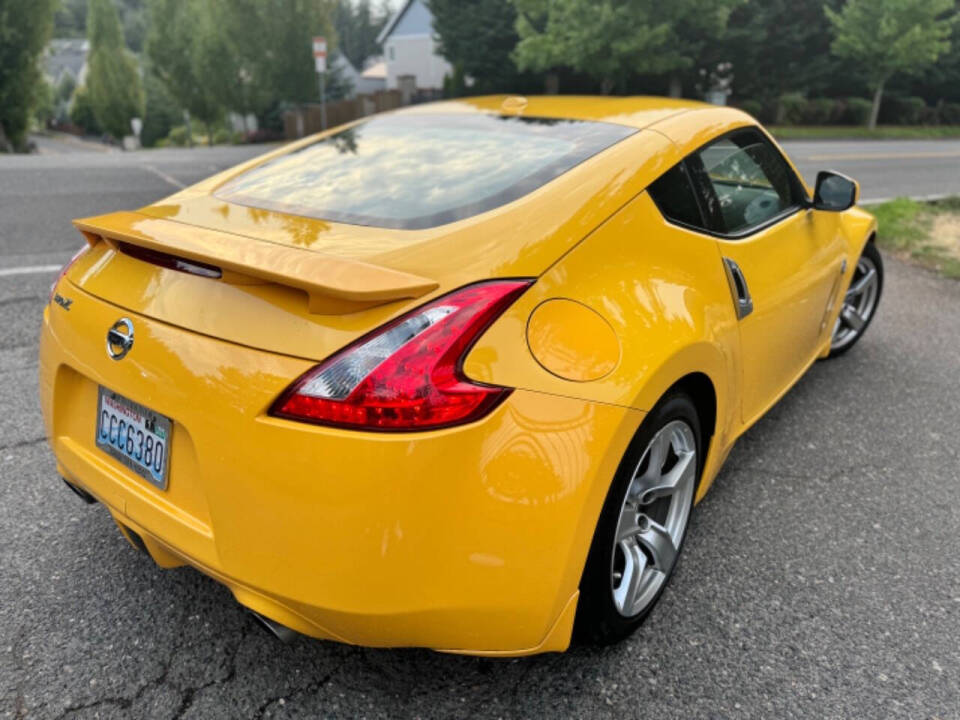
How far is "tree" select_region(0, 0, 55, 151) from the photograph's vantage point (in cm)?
2483

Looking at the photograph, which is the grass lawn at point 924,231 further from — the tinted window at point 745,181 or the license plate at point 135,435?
the license plate at point 135,435

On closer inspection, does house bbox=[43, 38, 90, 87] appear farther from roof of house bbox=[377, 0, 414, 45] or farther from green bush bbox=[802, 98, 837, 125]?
green bush bbox=[802, 98, 837, 125]

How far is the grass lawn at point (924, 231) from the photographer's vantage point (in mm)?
6957

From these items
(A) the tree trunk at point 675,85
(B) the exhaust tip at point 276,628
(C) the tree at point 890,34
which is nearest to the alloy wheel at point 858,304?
(B) the exhaust tip at point 276,628

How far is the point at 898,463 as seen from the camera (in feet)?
10.8

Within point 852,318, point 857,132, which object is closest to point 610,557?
point 852,318

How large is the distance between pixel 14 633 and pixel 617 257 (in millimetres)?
1953

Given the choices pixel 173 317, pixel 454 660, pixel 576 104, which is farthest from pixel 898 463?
pixel 173 317

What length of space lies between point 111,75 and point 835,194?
52.2 m

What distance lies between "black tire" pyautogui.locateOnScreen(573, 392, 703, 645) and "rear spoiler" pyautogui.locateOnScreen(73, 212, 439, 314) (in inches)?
26.3

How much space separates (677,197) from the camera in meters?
2.29

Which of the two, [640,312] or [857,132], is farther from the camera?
[857,132]

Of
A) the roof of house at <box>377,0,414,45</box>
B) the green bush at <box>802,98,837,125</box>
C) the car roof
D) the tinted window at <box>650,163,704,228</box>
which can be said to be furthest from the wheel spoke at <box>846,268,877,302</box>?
the roof of house at <box>377,0,414,45</box>

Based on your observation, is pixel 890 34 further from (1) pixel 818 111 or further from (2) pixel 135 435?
(2) pixel 135 435
